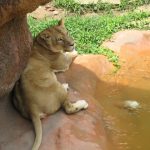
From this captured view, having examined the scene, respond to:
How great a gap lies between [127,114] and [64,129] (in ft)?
3.38

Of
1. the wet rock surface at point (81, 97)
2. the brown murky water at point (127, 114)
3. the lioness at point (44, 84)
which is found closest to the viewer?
the wet rock surface at point (81, 97)

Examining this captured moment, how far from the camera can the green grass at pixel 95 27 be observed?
718 centimetres

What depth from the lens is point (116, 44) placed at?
7.29m

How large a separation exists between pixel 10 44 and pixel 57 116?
86cm

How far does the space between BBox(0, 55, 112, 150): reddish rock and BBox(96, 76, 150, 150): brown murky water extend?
18 cm

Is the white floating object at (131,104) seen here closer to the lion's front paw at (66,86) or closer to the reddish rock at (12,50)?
the lion's front paw at (66,86)

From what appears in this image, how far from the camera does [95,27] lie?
317 inches

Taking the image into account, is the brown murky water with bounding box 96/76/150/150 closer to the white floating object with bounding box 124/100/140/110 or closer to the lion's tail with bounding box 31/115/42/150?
the white floating object with bounding box 124/100/140/110

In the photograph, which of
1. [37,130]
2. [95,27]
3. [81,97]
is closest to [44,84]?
[81,97]

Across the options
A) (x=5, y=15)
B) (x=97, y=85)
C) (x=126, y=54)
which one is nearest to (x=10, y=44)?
(x=5, y=15)

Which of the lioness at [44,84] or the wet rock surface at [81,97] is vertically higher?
the lioness at [44,84]

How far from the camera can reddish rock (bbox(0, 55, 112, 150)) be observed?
5.01m

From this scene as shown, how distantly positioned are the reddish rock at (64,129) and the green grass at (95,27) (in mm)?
1247

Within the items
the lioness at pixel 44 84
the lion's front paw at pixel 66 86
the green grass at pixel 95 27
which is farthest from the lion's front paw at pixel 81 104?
the green grass at pixel 95 27
